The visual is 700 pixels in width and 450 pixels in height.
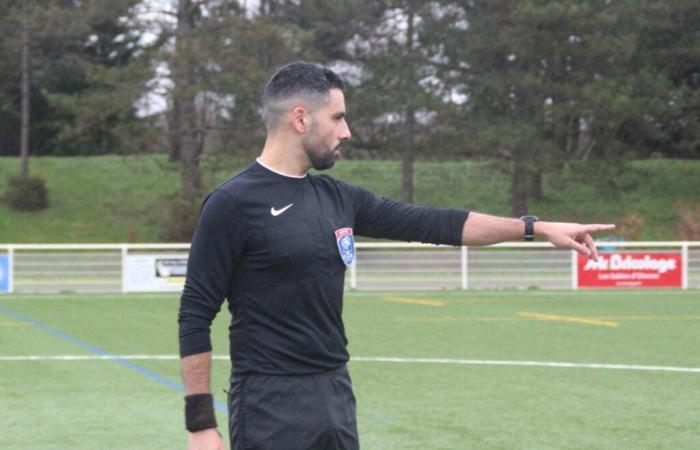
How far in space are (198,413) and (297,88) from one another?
113 centimetres

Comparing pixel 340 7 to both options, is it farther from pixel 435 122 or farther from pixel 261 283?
pixel 261 283

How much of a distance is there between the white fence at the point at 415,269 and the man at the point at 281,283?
22.2 m

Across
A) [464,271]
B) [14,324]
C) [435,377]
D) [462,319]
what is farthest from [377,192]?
[435,377]

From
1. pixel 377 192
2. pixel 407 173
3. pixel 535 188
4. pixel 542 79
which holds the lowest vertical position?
pixel 377 192

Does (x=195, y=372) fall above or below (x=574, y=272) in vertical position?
above

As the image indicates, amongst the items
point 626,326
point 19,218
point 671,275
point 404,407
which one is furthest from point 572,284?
point 19,218

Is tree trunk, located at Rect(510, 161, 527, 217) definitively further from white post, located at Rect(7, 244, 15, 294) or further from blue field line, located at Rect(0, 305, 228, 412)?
blue field line, located at Rect(0, 305, 228, 412)

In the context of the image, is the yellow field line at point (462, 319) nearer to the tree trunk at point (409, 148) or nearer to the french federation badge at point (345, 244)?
the french federation badge at point (345, 244)

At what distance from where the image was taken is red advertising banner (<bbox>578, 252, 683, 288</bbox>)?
26141 millimetres

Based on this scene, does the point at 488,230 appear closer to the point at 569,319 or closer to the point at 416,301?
the point at 569,319

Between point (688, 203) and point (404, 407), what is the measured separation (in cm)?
3982

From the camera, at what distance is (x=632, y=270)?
26141 millimetres

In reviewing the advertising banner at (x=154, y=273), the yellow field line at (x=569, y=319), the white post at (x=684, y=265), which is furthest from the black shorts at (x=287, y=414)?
the white post at (x=684, y=265)

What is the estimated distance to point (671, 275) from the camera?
2644 centimetres
